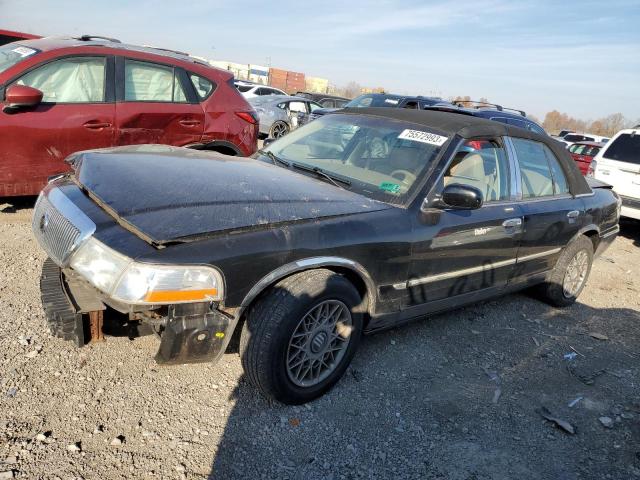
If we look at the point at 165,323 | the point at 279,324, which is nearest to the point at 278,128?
the point at 279,324

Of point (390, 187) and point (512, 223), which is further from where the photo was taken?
point (512, 223)

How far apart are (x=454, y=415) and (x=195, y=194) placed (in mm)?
1970

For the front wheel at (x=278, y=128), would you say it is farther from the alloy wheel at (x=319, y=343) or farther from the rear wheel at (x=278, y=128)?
the alloy wheel at (x=319, y=343)

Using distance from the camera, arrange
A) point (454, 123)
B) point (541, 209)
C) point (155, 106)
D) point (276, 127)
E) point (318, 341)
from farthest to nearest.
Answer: point (276, 127) → point (155, 106) → point (541, 209) → point (454, 123) → point (318, 341)

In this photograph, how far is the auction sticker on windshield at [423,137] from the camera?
3324 mm

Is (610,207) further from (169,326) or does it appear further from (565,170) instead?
(169,326)

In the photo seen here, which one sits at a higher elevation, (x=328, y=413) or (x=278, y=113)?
(x=278, y=113)

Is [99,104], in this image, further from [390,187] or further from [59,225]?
[390,187]

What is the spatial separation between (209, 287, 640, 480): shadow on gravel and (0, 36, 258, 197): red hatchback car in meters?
3.19

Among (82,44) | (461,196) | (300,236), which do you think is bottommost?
(300,236)

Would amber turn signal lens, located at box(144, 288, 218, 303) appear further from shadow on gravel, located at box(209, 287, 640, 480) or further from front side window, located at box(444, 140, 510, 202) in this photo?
front side window, located at box(444, 140, 510, 202)

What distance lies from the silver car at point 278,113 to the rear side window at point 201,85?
7.80m

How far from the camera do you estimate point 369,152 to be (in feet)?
11.5

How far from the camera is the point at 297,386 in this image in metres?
2.67
